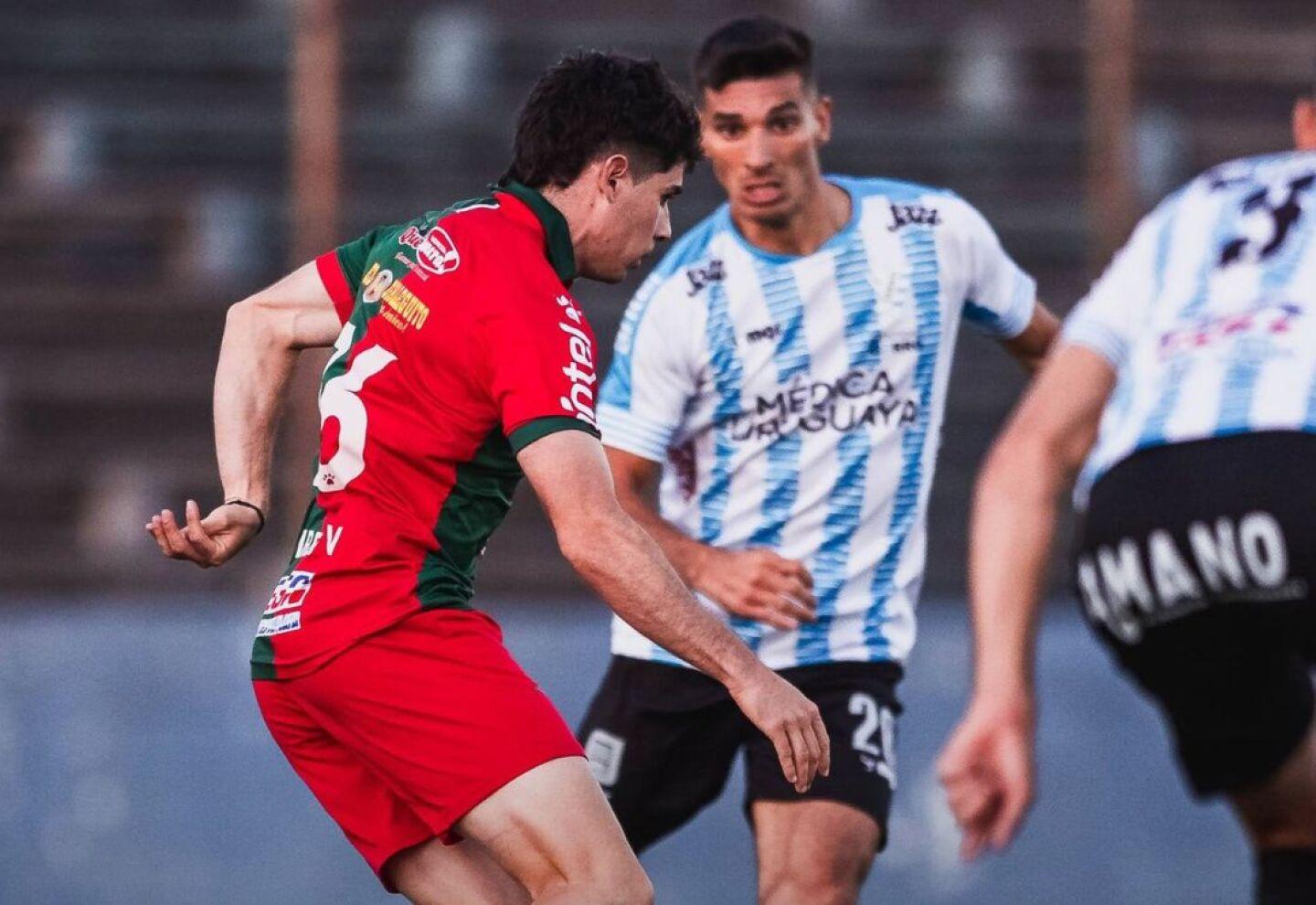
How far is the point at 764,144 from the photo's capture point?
4945 millimetres

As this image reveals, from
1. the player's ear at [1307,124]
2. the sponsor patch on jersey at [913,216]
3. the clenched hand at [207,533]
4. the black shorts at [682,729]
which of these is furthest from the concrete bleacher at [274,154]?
the player's ear at [1307,124]

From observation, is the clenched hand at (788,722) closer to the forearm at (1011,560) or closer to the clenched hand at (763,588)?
the forearm at (1011,560)

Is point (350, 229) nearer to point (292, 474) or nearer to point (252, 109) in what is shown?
point (292, 474)

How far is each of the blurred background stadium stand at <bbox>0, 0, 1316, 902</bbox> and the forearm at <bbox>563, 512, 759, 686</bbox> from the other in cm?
406

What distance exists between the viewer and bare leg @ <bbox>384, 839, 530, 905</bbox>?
402cm

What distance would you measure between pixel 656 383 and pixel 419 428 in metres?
1.16

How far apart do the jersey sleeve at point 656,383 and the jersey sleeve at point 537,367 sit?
1125 millimetres

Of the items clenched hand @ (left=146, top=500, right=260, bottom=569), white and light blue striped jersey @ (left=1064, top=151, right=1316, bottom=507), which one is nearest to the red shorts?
clenched hand @ (left=146, top=500, right=260, bottom=569)

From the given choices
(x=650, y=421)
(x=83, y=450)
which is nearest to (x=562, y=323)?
(x=650, y=421)

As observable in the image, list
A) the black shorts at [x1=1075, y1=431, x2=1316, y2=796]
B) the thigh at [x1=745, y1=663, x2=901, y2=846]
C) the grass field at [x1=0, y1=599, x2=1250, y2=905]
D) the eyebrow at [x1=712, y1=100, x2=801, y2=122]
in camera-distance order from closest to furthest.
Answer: the black shorts at [x1=1075, y1=431, x2=1316, y2=796], the thigh at [x1=745, y1=663, x2=901, y2=846], the eyebrow at [x1=712, y1=100, x2=801, y2=122], the grass field at [x1=0, y1=599, x2=1250, y2=905]

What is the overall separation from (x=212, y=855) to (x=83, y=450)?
2544mm

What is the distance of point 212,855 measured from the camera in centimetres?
702

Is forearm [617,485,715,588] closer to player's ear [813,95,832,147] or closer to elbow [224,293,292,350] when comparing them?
elbow [224,293,292,350]

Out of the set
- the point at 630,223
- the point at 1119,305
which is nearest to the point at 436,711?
the point at 630,223
